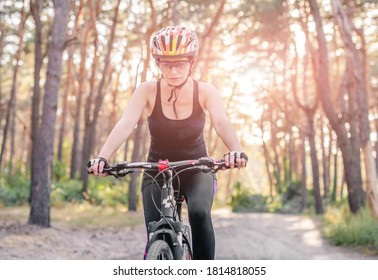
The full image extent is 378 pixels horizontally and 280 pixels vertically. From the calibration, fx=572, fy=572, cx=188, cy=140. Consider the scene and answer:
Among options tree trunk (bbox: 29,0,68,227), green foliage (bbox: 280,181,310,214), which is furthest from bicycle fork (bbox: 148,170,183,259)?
green foliage (bbox: 280,181,310,214)

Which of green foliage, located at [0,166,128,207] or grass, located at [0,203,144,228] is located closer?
grass, located at [0,203,144,228]

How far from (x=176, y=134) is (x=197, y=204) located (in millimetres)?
533

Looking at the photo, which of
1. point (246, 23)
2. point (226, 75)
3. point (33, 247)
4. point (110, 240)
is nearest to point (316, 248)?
point (110, 240)

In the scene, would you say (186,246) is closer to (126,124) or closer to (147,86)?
(126,124)

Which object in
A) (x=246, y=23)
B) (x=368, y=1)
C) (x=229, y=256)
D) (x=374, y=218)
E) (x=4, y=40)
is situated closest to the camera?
(x=229, y=256)

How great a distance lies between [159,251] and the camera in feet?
10.9

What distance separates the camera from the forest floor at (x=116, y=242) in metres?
9.07

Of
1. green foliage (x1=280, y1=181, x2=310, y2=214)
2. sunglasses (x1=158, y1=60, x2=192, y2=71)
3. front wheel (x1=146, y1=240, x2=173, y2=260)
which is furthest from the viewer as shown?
green foliage (x1=280, y1=181, x2=310, y2=214)

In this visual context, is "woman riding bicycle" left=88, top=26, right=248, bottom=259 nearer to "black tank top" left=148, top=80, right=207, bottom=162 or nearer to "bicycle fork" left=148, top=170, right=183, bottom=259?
"black tank top" left=148, top=80, right=207, bottom=162

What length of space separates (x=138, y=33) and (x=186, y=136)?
2019 cm

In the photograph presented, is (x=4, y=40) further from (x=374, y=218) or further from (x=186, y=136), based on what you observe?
(x=186, y=136)

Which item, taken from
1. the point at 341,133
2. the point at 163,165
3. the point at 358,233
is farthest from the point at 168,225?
Result: the point at 341,133

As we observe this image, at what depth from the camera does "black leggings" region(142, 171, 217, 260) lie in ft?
12.7

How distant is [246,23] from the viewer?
20141 millimetres
